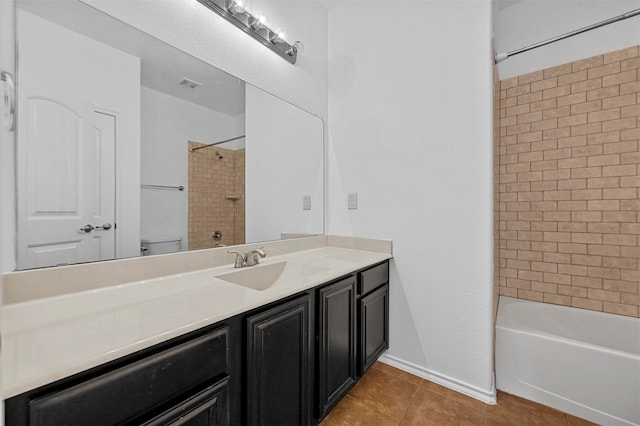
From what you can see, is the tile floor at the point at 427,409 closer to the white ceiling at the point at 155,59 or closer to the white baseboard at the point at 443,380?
the white baseboard at the point at 443,380

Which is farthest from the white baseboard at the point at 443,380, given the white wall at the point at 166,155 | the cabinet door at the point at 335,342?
the white wall at the point at 166,155

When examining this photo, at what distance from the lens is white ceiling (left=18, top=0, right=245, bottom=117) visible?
3.22 ft

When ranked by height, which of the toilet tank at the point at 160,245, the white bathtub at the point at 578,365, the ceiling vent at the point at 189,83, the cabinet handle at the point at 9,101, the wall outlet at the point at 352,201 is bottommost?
the white bathtub at the point at 578,365

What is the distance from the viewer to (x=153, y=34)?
1.21 meters

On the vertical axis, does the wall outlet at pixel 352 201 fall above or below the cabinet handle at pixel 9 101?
below

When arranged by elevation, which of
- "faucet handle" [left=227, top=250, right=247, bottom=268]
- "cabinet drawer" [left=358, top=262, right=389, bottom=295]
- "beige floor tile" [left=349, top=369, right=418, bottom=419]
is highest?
"faucet handle" [left=227, top=250, right=247, bottom=268]

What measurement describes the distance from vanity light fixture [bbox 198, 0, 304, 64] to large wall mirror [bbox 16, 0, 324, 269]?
0.98 feet

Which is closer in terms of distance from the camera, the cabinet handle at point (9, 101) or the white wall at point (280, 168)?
the cabinet handle at point (9, 101)

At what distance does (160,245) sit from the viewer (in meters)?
1.23

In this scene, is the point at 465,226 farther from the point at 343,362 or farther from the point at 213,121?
the point at 213,121

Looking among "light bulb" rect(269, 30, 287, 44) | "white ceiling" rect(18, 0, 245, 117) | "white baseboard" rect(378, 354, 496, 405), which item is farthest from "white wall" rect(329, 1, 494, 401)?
"white ceiling" rect(18, 0, 245, 117)

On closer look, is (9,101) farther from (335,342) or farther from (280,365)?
(335,342)

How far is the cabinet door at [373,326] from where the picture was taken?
156cm

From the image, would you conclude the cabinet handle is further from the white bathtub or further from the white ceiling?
the white bathtub
